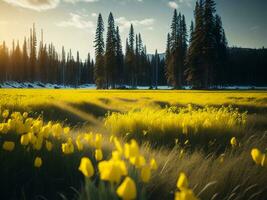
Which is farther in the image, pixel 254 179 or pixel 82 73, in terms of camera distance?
pixel 82 73

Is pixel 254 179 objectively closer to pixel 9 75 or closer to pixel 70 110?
pixel 70 110

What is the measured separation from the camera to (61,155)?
4.43 meters

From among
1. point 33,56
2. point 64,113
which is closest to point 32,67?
point 33,56

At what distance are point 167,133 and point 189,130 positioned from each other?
53 centimetres

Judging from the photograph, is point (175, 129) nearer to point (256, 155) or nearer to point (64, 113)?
point (256, 155)

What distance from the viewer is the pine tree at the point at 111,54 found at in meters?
59.1

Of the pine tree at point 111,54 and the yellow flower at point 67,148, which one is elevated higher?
the pine tree at point 111,54

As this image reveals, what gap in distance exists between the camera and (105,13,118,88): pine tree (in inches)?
2328

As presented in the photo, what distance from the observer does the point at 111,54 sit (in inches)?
2355

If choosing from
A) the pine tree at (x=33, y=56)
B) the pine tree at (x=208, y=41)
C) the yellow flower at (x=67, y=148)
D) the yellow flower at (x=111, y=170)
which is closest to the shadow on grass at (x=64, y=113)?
the yellow flower at (x=67, y=148)

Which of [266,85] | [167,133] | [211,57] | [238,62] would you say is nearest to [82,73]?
[238,62]

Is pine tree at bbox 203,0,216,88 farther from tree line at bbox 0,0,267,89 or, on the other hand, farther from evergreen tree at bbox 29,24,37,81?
evergreen tree at bbox 29,24,37,81

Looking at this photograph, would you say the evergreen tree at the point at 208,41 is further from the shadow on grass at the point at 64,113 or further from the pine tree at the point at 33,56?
the pine tree at the point at 33,56

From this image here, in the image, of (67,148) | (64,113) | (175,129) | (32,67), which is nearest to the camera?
(67,148)
